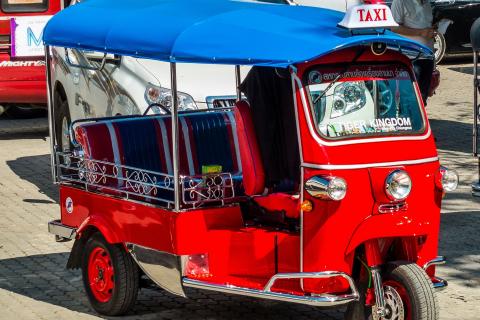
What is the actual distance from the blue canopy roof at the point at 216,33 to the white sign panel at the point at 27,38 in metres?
7.20

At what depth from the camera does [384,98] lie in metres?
7.64

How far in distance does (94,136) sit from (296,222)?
186 centimetres

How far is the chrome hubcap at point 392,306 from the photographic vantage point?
7.30m

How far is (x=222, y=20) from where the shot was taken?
7.67m

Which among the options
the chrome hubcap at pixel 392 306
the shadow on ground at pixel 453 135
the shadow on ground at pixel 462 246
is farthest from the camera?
the shadow on ground at pixel 453 135

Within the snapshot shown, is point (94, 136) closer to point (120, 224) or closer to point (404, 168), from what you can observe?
point (120, 224)

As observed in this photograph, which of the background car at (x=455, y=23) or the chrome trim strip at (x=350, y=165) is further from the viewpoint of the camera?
the background car at (x=455, y=23)

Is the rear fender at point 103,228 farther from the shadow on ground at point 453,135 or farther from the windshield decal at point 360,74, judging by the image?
the shadow on ground at point 453,135

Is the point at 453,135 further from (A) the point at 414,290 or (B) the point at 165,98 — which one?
(A) the point at 414,290

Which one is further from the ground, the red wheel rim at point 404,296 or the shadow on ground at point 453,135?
the shadow on ground at point 453,135

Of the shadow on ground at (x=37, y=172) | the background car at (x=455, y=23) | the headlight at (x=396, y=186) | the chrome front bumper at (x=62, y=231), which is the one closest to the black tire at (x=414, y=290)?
the headlight at (x=396, y=186)

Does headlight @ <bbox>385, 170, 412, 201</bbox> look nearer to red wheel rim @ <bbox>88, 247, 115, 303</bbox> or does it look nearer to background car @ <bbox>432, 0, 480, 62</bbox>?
red wheel rim @ <bbox>88, 247, 115, 303</bbox>

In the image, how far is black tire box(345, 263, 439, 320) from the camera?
23.6ft

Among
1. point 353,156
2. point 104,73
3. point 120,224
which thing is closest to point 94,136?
point 120,224
